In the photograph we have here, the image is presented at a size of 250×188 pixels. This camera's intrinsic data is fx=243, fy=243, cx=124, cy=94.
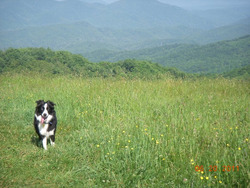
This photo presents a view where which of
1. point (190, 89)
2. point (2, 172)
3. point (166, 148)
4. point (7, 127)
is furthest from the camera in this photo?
point (190, 89)

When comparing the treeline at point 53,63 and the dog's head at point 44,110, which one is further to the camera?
the treeline at point 53,63

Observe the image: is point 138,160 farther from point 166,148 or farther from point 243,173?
point 243,173

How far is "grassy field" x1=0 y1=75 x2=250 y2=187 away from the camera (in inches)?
155

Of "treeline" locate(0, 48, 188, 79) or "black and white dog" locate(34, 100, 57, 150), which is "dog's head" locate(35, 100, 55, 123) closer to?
"black and white dog" locate(34, 100, 57, 150)

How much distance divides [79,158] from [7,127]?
3.04m

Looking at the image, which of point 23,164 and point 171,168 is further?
point 23,164

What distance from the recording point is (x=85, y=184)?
3.91 m

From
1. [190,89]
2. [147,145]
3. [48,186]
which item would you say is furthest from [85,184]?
[190,89]

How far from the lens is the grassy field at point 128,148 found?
12.9 ft

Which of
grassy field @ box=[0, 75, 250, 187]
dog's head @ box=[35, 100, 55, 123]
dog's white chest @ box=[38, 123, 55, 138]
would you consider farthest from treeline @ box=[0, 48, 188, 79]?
dog's white chest @ box=[38, 123, 55, 138]
